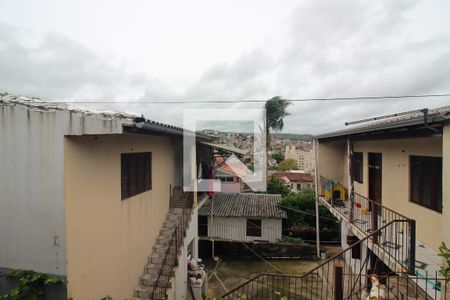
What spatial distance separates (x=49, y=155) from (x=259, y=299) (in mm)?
10106

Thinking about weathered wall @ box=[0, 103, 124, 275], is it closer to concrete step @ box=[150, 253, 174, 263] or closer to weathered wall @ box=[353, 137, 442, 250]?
concrete step @ box=[150, 253, 174, 263]

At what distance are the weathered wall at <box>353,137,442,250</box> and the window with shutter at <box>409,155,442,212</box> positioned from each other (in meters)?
0.14

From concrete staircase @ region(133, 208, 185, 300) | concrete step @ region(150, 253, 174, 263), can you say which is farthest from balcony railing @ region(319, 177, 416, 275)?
concrete step @ region(150, 253, 174, 263)

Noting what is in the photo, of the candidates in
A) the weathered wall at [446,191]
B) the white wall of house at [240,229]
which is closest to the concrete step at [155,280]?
the weathered wall at [446,191]

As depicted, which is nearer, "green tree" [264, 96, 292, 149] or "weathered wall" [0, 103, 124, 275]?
"weathered wall" [0, 103, 124, 275]

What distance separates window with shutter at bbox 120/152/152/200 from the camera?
7238 millimetres

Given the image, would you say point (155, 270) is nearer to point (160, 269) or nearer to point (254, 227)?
point (160, 269)

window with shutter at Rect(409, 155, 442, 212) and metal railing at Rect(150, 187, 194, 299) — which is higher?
window with shutter at Rect(409, 155, 442, 212)

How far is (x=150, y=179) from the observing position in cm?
869

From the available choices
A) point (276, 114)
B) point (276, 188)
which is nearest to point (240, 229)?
point (276, 188)

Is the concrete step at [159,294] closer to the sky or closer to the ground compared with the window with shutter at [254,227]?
closer to the sky

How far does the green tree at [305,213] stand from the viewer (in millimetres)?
19578

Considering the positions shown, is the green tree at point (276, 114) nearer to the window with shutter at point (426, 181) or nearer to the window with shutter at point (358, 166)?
the window with shutter at point (358, 166)

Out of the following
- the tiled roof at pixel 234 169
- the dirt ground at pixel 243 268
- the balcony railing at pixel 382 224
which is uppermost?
the tiled roof at pixel 234 169
